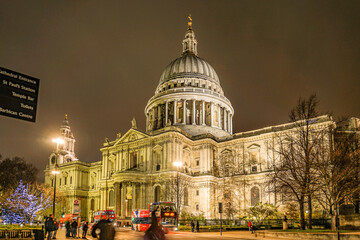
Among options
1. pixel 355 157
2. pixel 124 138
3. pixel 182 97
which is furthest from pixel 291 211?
pixel 182 97

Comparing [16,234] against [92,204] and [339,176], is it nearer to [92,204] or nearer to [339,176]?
[339,176]

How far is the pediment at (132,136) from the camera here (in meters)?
68.8

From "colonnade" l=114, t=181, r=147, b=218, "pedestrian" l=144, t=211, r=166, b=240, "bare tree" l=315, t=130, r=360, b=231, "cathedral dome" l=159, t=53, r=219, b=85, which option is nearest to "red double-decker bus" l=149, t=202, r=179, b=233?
"bare tree" l=315, t=130, r=360, b=231

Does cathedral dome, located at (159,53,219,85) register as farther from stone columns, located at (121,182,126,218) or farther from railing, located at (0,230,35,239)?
railing, located at (0,230,35,239)

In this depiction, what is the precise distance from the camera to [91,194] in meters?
91.2

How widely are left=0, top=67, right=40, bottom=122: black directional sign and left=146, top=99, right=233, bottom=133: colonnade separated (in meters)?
66.0

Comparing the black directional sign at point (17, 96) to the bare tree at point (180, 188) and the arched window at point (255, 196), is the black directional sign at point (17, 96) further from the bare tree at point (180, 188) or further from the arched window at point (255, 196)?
the arched window at point (255, 196)

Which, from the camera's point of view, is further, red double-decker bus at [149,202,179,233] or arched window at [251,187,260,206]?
arched window at [251,187,260,206]

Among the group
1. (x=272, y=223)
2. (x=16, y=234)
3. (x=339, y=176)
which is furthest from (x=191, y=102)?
(x=16, y=234)

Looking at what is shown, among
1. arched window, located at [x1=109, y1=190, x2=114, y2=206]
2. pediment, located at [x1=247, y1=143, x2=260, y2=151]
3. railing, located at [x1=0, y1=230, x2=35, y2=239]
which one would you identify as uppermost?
pediment, located at [x1=247, y1=143, x2=260, y2=151]

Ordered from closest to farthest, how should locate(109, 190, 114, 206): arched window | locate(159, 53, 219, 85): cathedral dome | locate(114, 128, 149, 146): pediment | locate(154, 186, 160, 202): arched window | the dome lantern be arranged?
locate(154, 186, 160, 202): arched window → locate(114, 128, 149, 146): pediment → locate(109, 190, 114, 206): arched window → locate(159, 53, 219, 85): cathedral dome → the dome lantern

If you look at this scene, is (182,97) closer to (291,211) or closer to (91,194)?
→ (91,194)

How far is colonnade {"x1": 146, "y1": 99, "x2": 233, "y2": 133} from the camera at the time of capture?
81.9m

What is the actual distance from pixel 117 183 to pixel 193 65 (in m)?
41.8
